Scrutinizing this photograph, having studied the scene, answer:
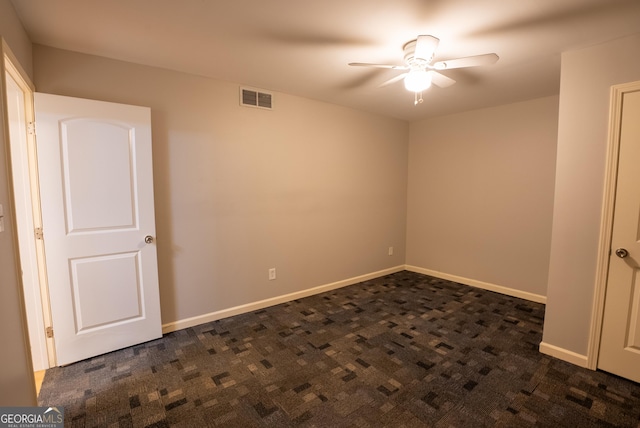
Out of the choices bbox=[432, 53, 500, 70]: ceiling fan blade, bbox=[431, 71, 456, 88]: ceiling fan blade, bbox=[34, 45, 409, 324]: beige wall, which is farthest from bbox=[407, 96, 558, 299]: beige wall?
bbox=[432, 53, 500, 70]: ceiling fan blade

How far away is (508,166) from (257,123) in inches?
123

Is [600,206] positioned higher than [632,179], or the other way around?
[632,179]

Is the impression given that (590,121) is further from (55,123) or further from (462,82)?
(55,123)

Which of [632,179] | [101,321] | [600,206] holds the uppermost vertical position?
[632,179]

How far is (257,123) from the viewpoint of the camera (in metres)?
3.25

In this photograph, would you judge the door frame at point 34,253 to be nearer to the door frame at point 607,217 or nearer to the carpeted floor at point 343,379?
the carpeted floor at point 343,379

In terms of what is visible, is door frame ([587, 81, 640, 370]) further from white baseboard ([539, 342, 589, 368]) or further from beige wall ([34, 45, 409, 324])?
beige wall ([34, 45, 409, 324])

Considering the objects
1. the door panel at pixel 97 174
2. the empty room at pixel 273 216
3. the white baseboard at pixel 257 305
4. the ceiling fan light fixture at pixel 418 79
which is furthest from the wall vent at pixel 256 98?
the white baseboard at pixel 257 305

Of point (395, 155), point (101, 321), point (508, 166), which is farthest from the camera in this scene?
point (395, 155)

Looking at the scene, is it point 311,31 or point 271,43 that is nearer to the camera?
point 311,31

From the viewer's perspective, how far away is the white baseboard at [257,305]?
2918mm

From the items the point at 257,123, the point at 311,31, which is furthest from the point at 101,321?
the point at 311,31

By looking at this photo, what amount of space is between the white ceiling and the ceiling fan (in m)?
0.16

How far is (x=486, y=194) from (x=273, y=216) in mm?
2828
